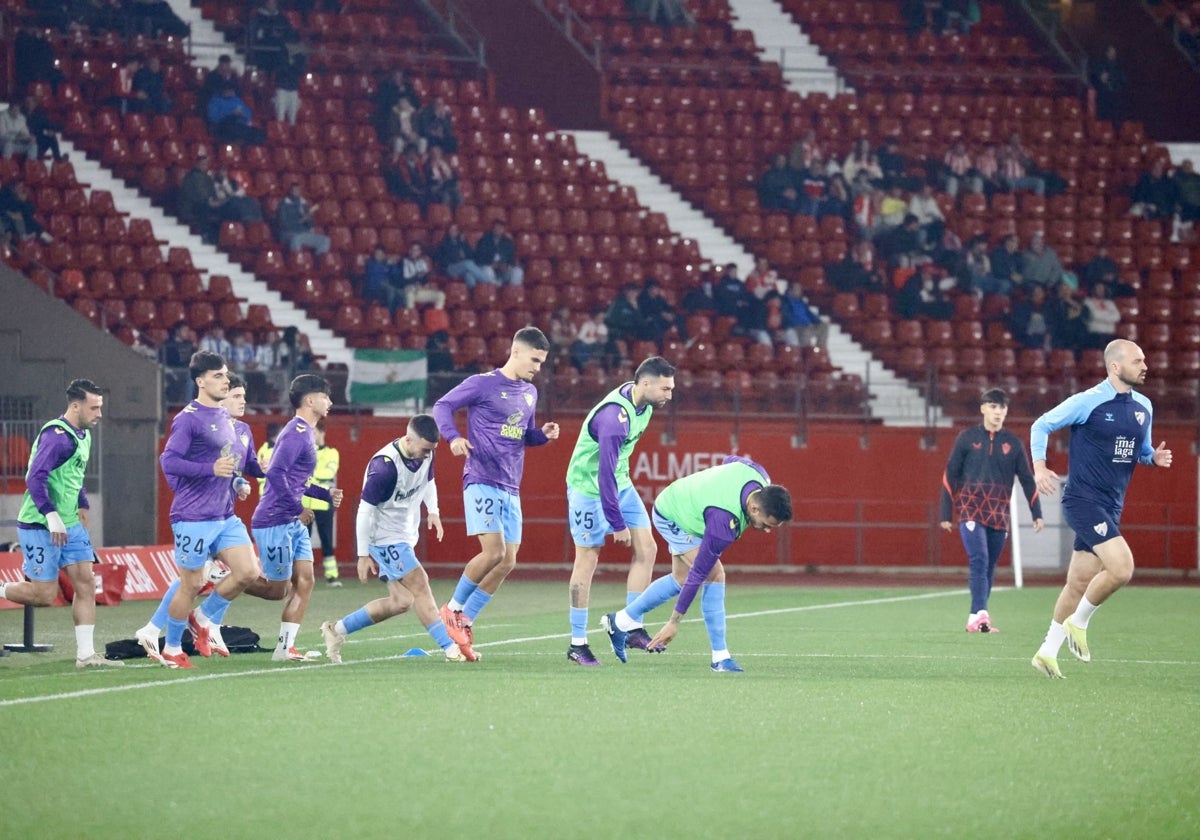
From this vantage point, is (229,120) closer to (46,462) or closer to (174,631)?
(46,462)

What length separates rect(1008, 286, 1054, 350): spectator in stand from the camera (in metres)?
29.2

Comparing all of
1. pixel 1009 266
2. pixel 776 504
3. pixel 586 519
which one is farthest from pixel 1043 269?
pixel 776 504

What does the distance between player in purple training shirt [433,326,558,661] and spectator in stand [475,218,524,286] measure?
52.3 ft

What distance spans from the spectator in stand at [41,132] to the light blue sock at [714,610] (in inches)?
771

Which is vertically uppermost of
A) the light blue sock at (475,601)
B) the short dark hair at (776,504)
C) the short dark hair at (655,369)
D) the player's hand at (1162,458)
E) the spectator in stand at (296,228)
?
the spectator in stand at (296,228)

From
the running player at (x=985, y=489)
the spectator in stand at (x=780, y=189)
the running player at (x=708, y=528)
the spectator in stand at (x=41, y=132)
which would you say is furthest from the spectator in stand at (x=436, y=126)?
the running player at (x=708, y=528)

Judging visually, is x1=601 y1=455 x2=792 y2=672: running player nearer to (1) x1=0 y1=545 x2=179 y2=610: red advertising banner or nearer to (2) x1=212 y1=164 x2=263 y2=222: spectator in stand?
(1) x1=0 y1=545 x2=179 y2=610: red advertising banner

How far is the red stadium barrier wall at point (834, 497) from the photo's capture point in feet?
86.1

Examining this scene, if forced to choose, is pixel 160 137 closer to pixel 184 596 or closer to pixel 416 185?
pixel 416 185

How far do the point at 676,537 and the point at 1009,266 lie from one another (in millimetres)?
19763

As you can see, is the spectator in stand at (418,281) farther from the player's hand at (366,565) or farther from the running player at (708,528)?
the running player at (708,528)

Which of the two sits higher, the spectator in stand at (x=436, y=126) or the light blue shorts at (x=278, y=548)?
the spectator in stand at (x=436, y=126)

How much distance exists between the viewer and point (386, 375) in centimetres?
2502

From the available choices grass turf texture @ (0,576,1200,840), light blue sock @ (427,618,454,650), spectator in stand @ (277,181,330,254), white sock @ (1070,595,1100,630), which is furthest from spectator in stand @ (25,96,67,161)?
white sock @ (1070,595,1100,630)
